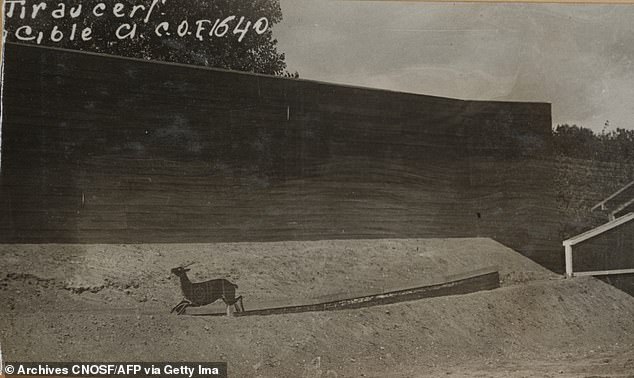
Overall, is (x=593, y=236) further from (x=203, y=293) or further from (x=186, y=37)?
(x=186, y=37)

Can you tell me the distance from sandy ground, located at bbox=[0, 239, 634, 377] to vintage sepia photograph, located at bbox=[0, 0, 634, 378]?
0.01 metres

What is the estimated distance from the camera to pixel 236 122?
480 cm

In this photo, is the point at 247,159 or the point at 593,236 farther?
the point at 593,236

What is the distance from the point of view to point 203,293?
466 centimetres

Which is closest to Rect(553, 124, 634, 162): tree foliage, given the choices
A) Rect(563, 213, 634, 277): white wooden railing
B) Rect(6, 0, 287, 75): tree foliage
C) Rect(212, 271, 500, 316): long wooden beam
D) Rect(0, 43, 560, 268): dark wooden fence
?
Rect(0, 43, 560, 268): dark wooden fence

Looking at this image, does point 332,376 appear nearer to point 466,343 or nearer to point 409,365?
point 409,365

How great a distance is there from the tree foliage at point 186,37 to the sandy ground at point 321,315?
1.31 meters

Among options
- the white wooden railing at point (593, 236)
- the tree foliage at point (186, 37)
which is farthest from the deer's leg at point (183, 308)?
the white wooden railing at point (593, 236)
